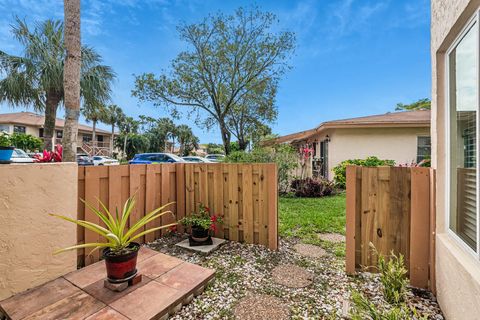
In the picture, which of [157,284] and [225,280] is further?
[225,280]

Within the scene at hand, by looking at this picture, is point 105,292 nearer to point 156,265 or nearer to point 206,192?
point 156,265

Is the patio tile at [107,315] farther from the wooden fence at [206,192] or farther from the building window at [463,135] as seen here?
the building window at [463,135]

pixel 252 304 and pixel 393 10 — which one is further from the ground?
pixel 393 10

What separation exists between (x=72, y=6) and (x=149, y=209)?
3.35 metres

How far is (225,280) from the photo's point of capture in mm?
2596

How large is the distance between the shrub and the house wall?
5.79m

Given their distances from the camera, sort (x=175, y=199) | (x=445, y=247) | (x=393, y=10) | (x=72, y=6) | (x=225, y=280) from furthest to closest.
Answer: (x=393, y=10)
(x=175, y=199)
(x=72, y=6)
(x=225, y=280)
(x=445, y=247)

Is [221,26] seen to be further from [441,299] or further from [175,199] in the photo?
[441,299]

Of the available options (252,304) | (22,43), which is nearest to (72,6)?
(252,304)

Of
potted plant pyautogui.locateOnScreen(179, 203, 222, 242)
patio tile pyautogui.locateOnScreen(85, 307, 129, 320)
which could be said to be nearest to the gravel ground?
potted plant pyautogui.locateOnScreen(179, 203, 222, 242)

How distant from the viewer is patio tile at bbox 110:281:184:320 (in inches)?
73.7

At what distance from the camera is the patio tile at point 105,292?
2055 millimetres

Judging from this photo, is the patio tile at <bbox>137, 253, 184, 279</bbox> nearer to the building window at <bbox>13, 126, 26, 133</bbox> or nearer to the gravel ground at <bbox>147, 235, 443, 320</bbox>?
the gravel ground at <bbox>147, 235, 443, 320</bbox>

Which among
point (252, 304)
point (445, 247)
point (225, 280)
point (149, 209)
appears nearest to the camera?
point (445, 247)
